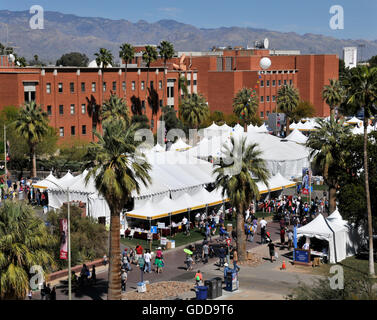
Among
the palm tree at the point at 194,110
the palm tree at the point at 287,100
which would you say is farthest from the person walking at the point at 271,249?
the palm tree at the point at 287,100

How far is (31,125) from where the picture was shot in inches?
2192

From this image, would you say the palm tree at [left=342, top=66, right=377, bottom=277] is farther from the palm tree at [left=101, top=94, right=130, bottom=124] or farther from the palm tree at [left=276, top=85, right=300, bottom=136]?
the palm tree at [left=276, top=85, right=300, bottom=136]

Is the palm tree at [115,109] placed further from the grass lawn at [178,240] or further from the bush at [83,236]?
the bush at [83,236]

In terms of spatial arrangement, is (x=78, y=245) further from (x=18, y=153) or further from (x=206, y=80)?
(x=206, y=80)

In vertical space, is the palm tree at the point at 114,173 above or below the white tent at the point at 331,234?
above

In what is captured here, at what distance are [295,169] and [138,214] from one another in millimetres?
25944

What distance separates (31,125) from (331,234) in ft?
104

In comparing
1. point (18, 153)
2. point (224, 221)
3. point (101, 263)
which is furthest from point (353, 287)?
point (18, 153)

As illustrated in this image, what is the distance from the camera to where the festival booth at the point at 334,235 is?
33.8 m

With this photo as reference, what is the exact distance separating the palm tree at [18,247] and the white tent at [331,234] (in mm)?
16344

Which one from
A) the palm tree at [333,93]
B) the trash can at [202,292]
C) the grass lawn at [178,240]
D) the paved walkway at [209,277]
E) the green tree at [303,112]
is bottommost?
the grass lawn at [178,240]

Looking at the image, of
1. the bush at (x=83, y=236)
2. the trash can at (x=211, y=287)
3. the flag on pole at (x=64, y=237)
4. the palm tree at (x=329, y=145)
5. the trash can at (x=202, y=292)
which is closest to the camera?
the flag on pole at (x=64, y=237)

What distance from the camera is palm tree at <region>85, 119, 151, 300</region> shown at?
2539 cm

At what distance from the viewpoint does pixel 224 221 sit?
145 feet
